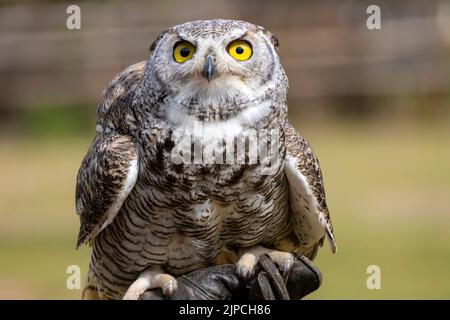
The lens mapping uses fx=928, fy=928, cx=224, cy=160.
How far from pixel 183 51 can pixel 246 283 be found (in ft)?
2.94

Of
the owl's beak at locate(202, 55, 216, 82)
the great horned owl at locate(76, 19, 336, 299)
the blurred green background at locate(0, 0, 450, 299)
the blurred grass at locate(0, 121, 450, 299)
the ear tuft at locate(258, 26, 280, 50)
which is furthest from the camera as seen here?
the blurred green background at locate(0, 0, 450, 299)

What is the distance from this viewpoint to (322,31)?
13742mm

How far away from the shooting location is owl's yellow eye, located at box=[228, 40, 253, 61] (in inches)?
133

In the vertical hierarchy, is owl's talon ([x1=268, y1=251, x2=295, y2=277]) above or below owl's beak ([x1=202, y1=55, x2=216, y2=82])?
below

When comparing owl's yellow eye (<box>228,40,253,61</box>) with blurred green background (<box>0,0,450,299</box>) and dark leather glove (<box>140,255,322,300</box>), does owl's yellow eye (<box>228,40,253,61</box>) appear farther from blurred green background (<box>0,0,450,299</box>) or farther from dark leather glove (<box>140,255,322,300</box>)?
blurred green background (<box>0,0,450,299</box>)

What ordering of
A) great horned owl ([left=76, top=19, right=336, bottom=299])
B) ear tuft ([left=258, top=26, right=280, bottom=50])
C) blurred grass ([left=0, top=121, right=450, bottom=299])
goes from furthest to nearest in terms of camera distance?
blurred grass ([left=0, top=121, right=450, bottom=299]) < ear tuft ([left=258, top=26, right=280, bottom=50]) < great horned owl ([left=76, top=19, right=336, bottom=299])

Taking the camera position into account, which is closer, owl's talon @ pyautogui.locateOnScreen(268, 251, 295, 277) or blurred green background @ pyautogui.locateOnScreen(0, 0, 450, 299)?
owl's talon @ pyautogui.locateOnScreen(268, 251, 295, 277)

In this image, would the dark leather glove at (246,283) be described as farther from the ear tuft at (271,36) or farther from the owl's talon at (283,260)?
the ear tuft at (271,36)

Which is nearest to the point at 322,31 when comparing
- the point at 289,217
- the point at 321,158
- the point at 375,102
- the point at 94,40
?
the point at 375,102

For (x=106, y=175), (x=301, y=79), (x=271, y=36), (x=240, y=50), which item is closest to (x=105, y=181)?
(x=106, y=175)

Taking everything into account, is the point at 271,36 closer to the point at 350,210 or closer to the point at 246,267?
the point at 246,267

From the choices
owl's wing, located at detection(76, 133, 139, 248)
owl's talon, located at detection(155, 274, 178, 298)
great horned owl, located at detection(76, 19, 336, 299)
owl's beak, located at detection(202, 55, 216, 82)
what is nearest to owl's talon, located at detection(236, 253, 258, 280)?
great horned owl, located at detection(76, 19, 336, 299)

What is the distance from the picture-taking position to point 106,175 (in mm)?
3438
